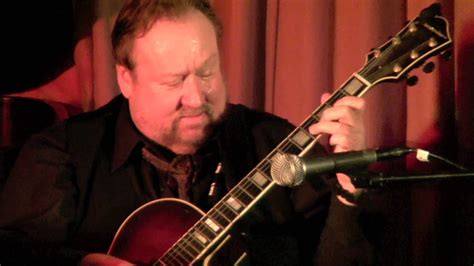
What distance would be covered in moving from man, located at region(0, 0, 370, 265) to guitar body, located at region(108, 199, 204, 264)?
119mm

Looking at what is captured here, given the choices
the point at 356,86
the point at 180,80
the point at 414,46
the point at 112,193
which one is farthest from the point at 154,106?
the point at 414,46

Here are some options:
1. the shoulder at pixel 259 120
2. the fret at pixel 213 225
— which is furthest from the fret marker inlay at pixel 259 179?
the shoulder at pixel 259 120

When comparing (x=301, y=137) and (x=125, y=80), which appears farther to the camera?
(x=125, y=80)

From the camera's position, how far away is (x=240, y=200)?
1116 mm

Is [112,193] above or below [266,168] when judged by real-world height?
below

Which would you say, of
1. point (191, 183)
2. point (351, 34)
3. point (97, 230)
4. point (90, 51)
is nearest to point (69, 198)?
point (97, 230)

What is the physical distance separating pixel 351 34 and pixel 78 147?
727 mm

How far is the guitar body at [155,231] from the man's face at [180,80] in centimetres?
21

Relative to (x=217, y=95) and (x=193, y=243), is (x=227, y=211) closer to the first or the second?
(x=193, y=243)

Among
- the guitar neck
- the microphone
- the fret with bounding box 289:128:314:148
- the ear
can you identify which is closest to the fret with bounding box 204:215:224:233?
the guitar neck

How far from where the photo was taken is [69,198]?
135 centimetres

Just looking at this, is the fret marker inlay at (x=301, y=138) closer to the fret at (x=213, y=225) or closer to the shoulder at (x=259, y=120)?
the fret at (x=213, y=225)

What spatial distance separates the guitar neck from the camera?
108 centimetres

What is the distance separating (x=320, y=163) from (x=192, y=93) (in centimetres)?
54
